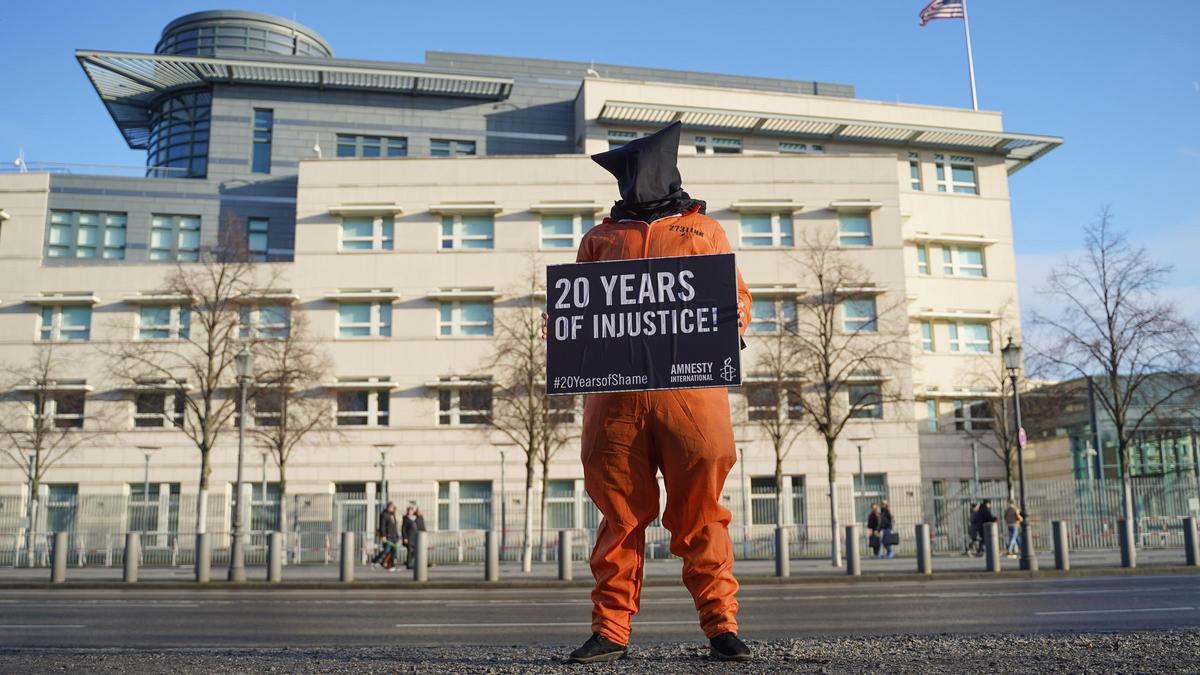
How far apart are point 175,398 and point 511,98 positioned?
68.7ft

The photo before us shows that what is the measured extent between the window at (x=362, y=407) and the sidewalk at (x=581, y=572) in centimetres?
1097

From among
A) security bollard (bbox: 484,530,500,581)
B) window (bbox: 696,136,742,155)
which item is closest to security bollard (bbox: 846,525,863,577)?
security bollard (bbox: 484,530,500,581)

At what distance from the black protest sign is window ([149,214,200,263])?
43.3 m

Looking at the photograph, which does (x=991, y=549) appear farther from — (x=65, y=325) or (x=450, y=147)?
(x=65, y=325)

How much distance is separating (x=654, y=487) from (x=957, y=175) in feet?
162

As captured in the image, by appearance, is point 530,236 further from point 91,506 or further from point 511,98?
point 91,506

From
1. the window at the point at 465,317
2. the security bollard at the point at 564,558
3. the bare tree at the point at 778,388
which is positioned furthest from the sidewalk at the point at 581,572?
the window at the point at 465,317

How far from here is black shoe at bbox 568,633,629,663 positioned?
4.65 metres

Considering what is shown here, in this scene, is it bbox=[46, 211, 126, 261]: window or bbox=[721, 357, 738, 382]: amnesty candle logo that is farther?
bbox=[46, 211, 126, 261]: window

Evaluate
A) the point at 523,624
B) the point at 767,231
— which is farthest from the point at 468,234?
the point at 523,624

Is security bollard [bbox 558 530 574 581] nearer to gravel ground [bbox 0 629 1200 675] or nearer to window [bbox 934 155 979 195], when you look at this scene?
gravel ground [bbox 0 629 1200 675]

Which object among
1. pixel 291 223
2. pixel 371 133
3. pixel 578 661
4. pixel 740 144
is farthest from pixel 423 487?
pixel 578 661

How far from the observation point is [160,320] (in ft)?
135

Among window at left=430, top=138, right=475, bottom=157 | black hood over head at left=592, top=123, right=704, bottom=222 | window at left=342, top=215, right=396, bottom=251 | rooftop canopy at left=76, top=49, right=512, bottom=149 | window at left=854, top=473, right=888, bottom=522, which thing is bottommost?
window at left=854, top=473, right=888, bottom=522
